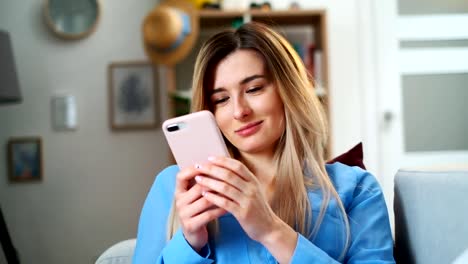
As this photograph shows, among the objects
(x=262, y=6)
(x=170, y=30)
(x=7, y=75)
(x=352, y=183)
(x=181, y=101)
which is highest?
(x=262, y=6)

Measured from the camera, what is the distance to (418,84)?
2.95 metres

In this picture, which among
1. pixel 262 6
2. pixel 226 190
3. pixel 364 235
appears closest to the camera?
pixel 226 190

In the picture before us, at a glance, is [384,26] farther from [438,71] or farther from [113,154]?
[113,154]

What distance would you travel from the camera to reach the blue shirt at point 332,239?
0.91 m

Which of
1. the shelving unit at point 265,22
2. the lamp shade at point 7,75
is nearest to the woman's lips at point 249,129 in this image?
the shelving unit at point 265,22

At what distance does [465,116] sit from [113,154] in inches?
86.0

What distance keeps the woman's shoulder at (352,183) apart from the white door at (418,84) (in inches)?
79.1

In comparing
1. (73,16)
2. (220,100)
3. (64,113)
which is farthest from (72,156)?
(220,100)

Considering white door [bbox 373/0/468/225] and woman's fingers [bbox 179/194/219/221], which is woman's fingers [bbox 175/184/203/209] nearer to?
woman's fingers [bbox 179/194/219/221]

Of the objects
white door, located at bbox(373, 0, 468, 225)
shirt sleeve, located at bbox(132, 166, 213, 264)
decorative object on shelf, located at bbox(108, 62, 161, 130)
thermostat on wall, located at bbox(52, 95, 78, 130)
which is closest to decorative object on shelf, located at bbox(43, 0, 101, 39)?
decorative object on shelf, located at bbox(108, 62, 161, 130)

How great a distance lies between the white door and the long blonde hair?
2.04m

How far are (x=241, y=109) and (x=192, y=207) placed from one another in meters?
0.22

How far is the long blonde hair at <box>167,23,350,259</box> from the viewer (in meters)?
0.97

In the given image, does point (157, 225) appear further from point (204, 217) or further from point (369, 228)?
point (369, 228)
